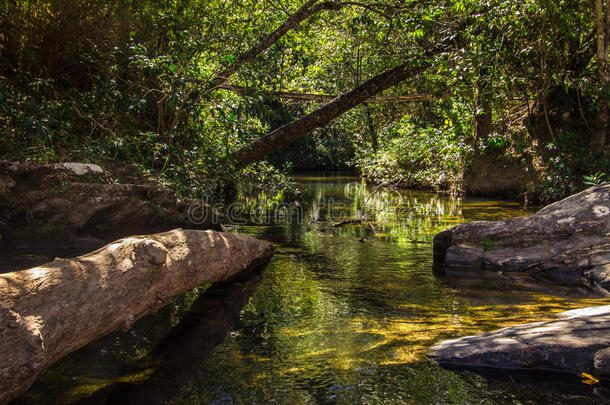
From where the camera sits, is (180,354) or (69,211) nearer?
(180,354)

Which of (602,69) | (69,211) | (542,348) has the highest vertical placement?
(602,69)

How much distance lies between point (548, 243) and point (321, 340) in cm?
357

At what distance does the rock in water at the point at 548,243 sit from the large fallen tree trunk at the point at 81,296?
3.46 m

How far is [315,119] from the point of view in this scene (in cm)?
860

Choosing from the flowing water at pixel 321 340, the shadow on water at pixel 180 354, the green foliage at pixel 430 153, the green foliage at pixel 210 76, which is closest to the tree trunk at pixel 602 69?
the green foliage at pixel 210 76

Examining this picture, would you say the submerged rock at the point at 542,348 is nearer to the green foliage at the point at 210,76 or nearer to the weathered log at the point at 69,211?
the weathered log at the point at 69,211

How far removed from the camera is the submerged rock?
9.19ft

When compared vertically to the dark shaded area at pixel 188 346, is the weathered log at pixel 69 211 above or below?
above

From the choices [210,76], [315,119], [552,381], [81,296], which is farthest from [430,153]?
[81,296]

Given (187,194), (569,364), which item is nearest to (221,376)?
(569,364)

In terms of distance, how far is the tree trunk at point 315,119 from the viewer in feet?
27.7

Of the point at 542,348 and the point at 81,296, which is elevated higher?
the point at 81,296

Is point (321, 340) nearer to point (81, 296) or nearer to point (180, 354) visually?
point (180, 354)

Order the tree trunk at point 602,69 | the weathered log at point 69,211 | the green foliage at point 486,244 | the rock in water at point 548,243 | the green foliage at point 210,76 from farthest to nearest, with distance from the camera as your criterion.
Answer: the tree trunk at point 602,69
the green foliage at point 210,76
the green foliage at point 486,244
the rock in water at point 548,243
the weathered log at point 69,211
